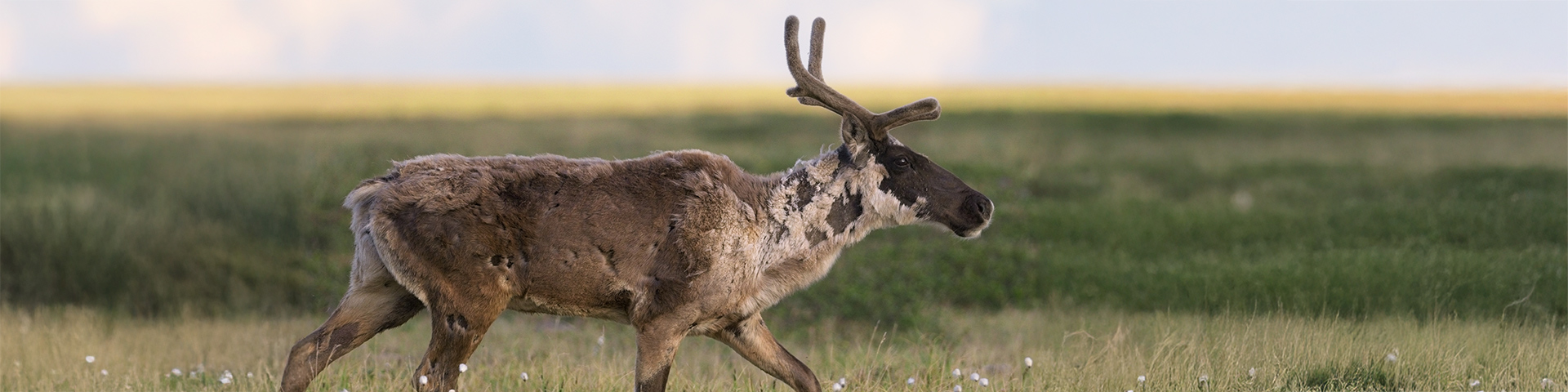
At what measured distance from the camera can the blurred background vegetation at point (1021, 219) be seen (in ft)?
46.2

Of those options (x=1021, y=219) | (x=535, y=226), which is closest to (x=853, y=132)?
(x=535, y=226)

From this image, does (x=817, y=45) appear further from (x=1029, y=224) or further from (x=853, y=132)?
(x=1029, y=224)

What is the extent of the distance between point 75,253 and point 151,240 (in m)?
1.18

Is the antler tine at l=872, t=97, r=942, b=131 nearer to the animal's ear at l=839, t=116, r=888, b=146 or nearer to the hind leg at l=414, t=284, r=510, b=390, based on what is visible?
the animal's ear at l=839, t=116, r=888, b=146

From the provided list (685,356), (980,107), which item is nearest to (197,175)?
(685,356)

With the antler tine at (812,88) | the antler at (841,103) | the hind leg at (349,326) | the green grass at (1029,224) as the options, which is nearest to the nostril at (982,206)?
the antler at (841,103)

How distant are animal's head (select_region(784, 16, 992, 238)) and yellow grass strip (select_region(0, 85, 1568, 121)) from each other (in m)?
21.1

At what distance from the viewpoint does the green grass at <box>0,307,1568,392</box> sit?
358 inches

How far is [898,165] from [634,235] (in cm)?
163

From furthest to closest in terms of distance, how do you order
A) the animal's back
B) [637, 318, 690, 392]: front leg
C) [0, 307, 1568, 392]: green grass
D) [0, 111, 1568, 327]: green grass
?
1. [0, 111, 1568, 327]: green grass
2. [0, 307, 1568, 392]: green grass
3. [637, 318, 690, 392]: front leg
4. the animal's back

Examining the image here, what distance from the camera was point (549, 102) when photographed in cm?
6694

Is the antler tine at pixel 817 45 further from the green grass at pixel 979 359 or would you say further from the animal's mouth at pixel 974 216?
the green grass at pixel 979 359

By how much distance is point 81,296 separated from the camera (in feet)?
69.1

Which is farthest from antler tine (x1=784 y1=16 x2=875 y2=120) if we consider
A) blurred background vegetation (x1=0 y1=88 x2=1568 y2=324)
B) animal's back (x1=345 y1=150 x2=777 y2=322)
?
blurred background vegetation (x1=0 y1=88 x2=1568 y2=324)
